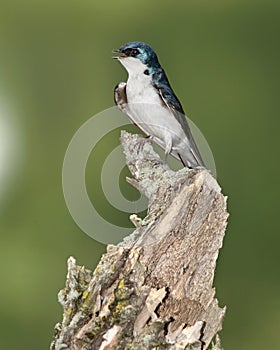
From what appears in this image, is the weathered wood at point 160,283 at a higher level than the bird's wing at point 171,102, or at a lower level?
lower

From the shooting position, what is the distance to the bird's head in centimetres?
163

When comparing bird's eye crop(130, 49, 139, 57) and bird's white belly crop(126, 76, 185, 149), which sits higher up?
bird's eye crop(130, 49, 139, 57)

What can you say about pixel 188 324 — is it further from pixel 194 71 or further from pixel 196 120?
pixel 194 71

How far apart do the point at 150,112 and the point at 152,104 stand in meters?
0.02

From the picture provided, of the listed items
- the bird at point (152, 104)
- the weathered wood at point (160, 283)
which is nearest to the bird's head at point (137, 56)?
the bird at point (152, 104)

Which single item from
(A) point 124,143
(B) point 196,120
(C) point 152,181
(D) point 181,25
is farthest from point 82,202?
(D) point 181,25

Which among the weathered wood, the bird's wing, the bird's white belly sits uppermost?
the bird's wing

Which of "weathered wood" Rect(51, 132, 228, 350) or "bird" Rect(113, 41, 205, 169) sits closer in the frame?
"weathered wood" Rect(51, 132, 228, 350)

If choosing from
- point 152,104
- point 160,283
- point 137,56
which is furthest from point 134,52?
point 160,283

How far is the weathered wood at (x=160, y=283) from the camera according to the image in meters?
1.10

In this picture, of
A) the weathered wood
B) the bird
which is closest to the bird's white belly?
the bird

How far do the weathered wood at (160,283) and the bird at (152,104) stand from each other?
0.42m

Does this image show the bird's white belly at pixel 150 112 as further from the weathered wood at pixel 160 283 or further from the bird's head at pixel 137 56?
the weathered wood at pixel 160 283

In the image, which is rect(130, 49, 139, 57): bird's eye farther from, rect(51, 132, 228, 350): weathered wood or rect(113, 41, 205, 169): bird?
rect(51, 132, 228, 350): weathered wood
